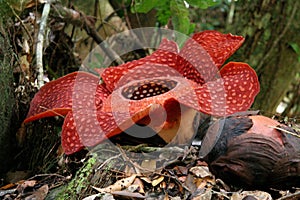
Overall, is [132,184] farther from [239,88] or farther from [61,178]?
[239,88]

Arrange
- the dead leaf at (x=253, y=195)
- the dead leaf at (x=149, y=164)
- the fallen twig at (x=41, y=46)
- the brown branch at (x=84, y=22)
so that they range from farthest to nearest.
→ the brown branch at (x=84, y=22)
the fallen twig at (x=41, y=46)
the dead leaf at (x=149, y=164)
the dead leaf at (x=253, y=195)

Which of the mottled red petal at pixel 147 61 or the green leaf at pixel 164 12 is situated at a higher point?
the green leaf at pixel 164 12

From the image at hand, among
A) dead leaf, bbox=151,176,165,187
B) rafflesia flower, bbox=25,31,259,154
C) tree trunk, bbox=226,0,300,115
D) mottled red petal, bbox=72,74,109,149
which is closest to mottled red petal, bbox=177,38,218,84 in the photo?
rafflesia flower, bbox=25,31,259,154

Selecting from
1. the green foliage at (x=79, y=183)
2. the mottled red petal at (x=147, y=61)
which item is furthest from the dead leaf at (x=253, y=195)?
the mottled red petal at (x=147, y=61)

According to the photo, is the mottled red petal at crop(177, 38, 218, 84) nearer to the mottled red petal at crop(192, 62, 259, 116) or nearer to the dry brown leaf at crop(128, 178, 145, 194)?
the mottled red petal at crop(192, 62, 259, 116)

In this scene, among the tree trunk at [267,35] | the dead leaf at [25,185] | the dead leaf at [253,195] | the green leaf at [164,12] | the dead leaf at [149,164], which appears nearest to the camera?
the dead leaf at [253,195]

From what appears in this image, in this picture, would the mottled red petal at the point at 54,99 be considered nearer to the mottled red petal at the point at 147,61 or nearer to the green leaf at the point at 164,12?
the mottled red petal at the point at 147,61

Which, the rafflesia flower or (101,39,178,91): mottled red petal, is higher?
(101,39,178,91): mottled red petal
